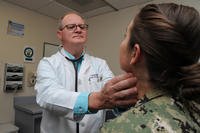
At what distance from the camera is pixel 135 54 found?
59 cm

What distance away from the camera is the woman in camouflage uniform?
1.57ft

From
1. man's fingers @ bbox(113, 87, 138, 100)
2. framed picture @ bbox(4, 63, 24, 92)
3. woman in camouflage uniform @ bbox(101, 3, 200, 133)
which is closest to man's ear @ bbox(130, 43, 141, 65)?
woman in camouflage uniform @ bbox(101, 3, 200, 133)

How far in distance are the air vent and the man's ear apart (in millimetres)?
1907

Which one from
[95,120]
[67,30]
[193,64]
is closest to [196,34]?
[193,64]

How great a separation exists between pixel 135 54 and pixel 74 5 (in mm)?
2099

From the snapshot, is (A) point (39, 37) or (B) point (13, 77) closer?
(B) point (13, 77)

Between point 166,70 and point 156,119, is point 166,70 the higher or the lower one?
the higher one

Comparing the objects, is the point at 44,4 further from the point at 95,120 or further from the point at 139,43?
the point at 139,43

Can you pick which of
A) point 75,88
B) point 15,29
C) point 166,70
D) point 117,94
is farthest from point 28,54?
point 166,70

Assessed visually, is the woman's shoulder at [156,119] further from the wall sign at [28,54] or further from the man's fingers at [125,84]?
the wall sign at [28,54]

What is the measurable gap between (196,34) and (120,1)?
194 cm

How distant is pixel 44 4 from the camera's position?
243 cm

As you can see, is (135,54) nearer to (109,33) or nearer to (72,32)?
(72,32)

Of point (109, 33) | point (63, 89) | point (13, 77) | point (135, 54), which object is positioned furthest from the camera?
point (109, 33)
